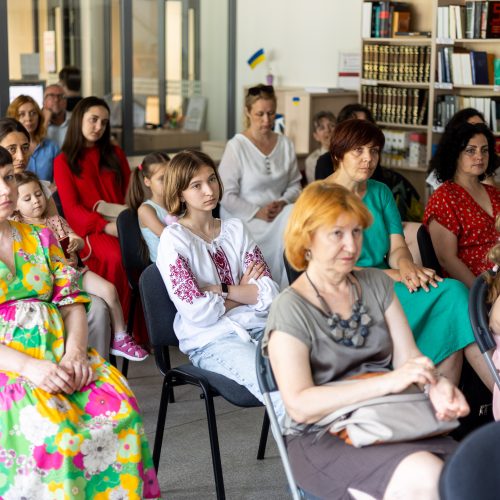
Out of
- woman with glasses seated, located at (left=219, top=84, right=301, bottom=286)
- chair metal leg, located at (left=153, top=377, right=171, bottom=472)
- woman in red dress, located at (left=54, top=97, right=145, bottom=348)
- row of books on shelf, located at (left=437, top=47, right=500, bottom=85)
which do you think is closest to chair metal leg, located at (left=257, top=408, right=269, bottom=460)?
chair metal leg, located at (left=153, top=377, right=171, bottom=472)

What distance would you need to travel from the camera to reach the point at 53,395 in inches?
97.7

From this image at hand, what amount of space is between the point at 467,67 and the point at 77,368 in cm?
517

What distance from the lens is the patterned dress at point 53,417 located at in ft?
7.84

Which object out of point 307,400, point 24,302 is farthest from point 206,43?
point 307,400

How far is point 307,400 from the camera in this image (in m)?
2.12

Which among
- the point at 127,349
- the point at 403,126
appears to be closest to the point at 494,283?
the point at 127,349

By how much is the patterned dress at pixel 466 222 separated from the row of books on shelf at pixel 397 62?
3.48 meters

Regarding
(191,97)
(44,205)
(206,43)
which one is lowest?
(44,205)

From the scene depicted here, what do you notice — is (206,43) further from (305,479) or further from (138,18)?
(305,479)

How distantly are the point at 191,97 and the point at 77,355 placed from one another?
5.89m

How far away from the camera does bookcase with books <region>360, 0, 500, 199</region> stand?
22.4 feet

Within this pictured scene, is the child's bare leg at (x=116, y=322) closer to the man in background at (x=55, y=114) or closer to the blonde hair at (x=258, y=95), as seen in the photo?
the blonde hair at (x=258, y=95)

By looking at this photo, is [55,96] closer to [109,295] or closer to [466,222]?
[109,295]

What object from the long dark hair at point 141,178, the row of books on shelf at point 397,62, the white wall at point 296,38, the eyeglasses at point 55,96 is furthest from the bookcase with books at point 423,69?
the long dark hair at point 141,178
